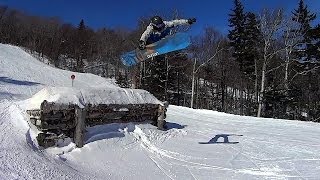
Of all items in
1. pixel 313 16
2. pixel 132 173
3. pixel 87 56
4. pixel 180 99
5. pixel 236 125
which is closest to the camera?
pixel 132 173

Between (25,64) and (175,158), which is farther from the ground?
(25,64)

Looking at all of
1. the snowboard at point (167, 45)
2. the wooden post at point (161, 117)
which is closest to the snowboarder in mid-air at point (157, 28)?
the snowboard at point (167, 45)

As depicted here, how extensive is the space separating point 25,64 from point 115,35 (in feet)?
155

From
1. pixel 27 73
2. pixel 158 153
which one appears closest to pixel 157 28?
pixel 158 153

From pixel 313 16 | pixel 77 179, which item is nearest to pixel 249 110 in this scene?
pixel 313 16

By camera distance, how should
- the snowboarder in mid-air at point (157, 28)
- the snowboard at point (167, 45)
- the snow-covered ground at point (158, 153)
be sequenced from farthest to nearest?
the snowboard at point (167, 45) < the snowboarder in mid-air at point (157, 28) < the snow-covered ground at point (158, 153)

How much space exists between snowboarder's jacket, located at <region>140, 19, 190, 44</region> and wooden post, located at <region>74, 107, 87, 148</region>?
4.70 meters

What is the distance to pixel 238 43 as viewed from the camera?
4772cm

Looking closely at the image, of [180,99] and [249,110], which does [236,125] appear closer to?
[249,110]

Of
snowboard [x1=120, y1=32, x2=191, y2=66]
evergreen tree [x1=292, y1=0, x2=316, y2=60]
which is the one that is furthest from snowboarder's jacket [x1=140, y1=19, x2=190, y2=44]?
evergreen tree [x1=292, y1=0, x2=316, y2=60]

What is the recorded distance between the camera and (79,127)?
9.89 meters

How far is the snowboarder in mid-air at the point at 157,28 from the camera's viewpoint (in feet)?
42.3

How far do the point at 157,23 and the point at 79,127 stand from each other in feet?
16.5

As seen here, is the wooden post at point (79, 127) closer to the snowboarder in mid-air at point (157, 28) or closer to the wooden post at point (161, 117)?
the wooden post at point (161, 117)
